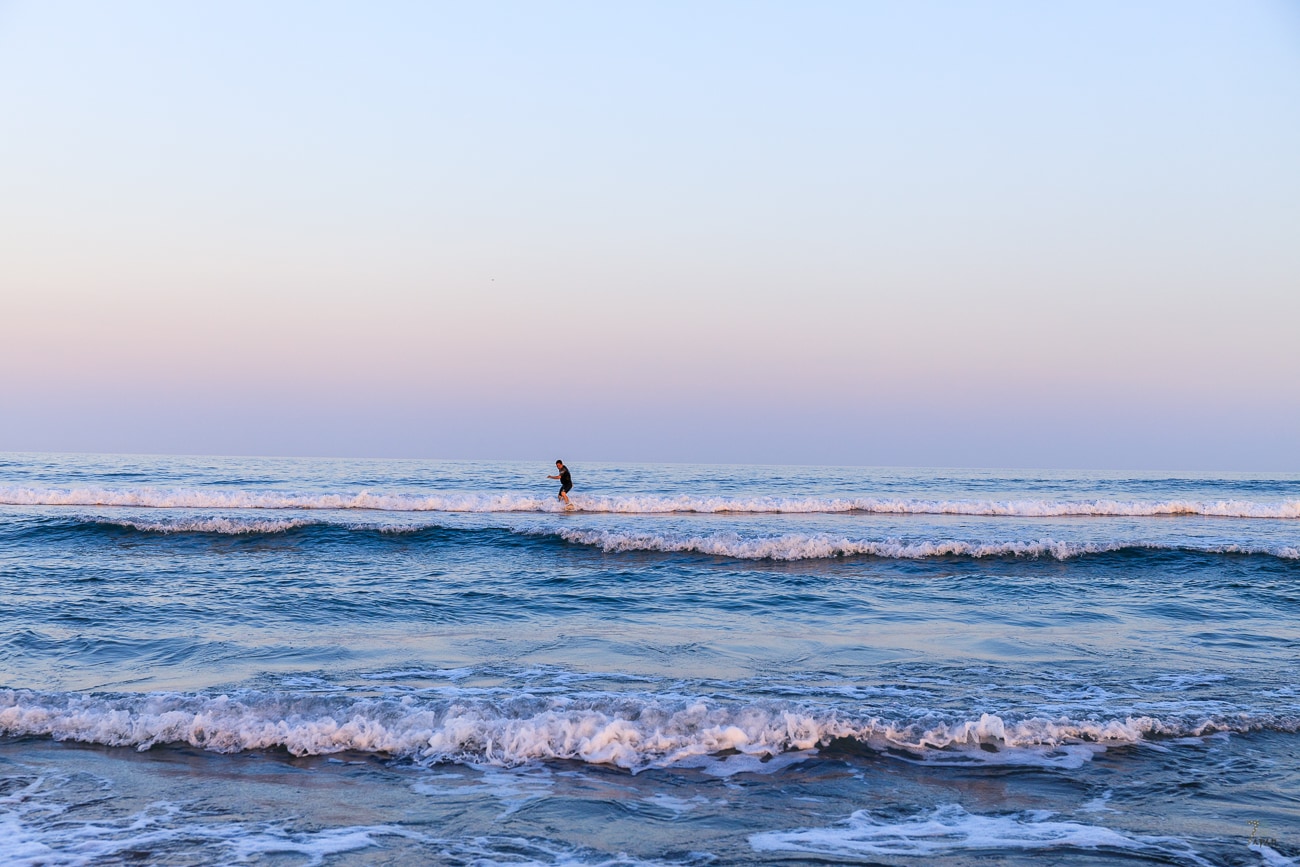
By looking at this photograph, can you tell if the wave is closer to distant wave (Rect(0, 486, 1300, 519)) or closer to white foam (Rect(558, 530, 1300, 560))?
white foam (Rect(558, 530, 1300, 560))

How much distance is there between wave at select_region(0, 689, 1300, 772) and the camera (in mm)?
6324

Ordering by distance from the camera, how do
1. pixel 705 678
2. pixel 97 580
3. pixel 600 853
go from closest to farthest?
pixel 600 853, pixel 705 678, pixel 97 580

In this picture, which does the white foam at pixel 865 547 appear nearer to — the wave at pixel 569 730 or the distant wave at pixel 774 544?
the distant wave at pixel 774 544

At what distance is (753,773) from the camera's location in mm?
5988

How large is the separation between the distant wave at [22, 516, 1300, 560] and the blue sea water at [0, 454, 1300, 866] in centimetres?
39

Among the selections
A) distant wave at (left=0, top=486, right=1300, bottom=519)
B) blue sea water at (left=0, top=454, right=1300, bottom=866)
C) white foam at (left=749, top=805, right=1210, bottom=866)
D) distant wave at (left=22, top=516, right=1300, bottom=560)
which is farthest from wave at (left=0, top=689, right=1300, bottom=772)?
distant wave at (left=0, top=486, right=1300, bottom=519)

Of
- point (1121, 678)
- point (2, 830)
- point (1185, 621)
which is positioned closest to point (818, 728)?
point (1121, 678)

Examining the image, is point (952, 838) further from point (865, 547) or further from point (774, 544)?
point (865, 547)

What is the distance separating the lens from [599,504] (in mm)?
29891

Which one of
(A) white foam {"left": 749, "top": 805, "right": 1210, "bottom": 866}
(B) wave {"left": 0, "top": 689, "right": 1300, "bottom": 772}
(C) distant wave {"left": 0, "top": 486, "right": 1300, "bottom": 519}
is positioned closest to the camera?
(A) white foam {"left": 749, "top": 805, "right": 1210, "bottom": 866}

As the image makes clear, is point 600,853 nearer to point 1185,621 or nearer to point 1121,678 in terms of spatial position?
point 1121,678

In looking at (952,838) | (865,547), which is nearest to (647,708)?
(952,838)

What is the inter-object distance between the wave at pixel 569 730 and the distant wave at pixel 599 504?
21.5 metres

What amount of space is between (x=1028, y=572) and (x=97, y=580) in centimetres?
1684
